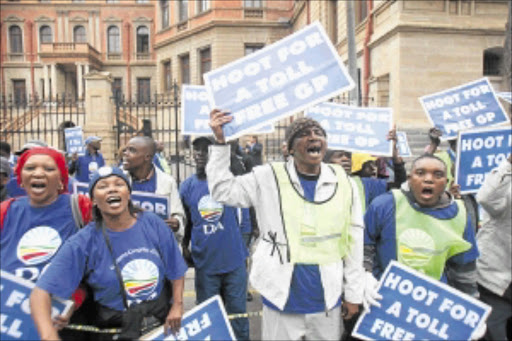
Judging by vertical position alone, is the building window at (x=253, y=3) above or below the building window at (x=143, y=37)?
below

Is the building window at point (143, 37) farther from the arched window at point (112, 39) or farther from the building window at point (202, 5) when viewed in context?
the building window at point (202, 5)

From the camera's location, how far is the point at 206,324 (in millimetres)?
2551

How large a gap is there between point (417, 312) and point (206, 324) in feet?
4.26

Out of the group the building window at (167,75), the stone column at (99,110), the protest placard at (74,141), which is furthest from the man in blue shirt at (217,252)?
the building window at (167,75)

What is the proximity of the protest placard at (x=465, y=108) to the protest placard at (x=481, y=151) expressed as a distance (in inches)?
40.9

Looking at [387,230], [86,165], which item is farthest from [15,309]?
[86,165]

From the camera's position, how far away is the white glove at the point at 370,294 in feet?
8.67

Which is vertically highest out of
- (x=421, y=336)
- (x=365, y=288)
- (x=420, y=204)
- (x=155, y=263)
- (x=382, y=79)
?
(x=382, y=79)

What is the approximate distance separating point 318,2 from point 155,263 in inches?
851

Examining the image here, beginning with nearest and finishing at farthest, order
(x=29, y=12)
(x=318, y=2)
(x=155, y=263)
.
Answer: (x=155, y=263) → (x=318, y=2) → (x=29, y=12)

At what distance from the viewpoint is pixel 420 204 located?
110 inches

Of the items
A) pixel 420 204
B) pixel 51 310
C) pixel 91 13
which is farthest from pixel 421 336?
pixel 91 13

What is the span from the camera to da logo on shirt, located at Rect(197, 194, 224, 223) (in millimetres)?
3826

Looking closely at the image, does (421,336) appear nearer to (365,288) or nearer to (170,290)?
(365,288)
